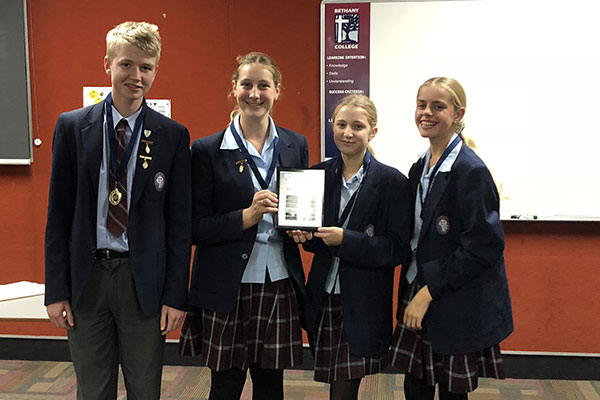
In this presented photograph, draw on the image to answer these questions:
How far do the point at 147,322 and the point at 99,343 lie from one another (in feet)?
0.59

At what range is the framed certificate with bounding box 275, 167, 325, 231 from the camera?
1925mm

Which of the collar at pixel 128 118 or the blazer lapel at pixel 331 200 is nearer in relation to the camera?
the collar at pixel 128 118

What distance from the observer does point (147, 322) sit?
1.90 m

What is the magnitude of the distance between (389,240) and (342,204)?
22cm

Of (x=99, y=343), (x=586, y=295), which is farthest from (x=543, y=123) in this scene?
(x=99, y=343)

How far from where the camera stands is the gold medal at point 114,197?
183 centimetres

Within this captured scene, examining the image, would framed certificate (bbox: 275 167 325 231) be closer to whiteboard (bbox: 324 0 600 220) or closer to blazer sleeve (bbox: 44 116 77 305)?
blazer sleeve (bbox: 44 116 77 305)

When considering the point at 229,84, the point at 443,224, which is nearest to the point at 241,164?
the point at 443,224

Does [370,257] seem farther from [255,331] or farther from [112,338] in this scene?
[112,338]

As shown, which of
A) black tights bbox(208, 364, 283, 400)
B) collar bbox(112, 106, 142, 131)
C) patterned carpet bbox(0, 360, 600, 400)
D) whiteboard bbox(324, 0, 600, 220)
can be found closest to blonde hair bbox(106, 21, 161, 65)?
collar bbox(112, 106, 142, 131)

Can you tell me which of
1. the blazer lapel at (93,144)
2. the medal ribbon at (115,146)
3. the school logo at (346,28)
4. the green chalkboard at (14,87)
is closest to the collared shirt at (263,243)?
the medal ribbon at (115,146)

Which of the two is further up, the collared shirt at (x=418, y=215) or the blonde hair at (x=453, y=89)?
the blonde hair at (x=453, y=89)

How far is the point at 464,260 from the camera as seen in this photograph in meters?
1.84

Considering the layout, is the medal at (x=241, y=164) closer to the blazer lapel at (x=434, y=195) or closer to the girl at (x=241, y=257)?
the girl at (x=241, y=257)
